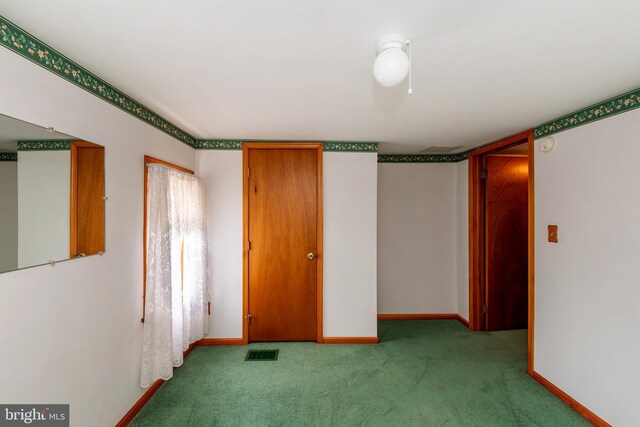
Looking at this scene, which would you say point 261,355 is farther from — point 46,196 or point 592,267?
point 592,267

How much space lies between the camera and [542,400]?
2.18 meters

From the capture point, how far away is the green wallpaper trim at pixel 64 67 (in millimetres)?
1159

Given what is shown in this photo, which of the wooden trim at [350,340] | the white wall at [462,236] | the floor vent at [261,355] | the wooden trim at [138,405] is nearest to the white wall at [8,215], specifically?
the wooden trim at [138,405]

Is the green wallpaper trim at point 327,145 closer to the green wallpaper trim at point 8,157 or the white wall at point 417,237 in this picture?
the white wall at point 417,237

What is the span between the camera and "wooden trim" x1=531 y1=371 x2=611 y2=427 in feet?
6.28

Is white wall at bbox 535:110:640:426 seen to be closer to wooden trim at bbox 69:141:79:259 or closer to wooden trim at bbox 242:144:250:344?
wooden trim at bbox 242:144:250:344

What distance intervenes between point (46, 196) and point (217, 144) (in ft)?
6.12

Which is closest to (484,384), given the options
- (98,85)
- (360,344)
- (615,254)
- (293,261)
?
(360,344)

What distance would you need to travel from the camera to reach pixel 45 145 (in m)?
1.32

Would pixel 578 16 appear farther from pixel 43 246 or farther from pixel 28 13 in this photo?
pixel 43 246

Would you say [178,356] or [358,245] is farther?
[358,245]

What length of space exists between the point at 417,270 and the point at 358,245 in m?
1.22

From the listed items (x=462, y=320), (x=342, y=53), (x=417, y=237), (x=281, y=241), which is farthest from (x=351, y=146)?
(x=462, y=320)

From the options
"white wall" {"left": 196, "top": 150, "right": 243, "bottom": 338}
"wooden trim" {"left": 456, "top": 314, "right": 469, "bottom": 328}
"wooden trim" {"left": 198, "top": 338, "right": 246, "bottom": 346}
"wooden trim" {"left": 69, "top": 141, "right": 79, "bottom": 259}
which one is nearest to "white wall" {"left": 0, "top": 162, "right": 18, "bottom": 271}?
"wooden trim" {"left": 69, "top": 141, "right": 79, "bottom": 259}
